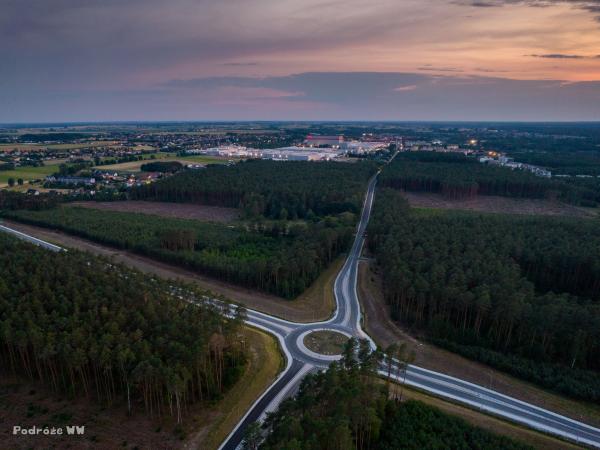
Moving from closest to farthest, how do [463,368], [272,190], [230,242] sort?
1. [463,368]
2. [230,242]
3. [272,190]

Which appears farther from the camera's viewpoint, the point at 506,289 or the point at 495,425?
the point at 506,289

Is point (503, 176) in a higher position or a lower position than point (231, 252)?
higher

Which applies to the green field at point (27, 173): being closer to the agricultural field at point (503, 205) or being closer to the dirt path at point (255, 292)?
the dirt path at point (255, 292)

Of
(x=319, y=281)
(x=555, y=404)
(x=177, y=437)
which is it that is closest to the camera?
(x=177, y=437)

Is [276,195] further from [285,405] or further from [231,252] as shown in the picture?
[285,405]

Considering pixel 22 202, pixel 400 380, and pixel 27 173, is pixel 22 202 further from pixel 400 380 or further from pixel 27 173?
pixel 400 380

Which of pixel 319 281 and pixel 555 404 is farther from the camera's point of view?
pixel 319 281

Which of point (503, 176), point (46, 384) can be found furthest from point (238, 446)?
point (503, 176)

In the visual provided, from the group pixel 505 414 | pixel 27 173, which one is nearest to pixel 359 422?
pixel 505 414

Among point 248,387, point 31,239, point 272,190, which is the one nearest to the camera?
point 248,387
